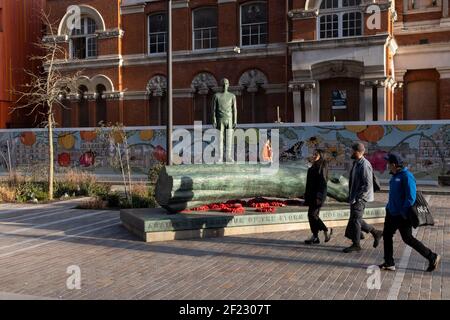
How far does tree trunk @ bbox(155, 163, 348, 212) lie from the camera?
1001cm

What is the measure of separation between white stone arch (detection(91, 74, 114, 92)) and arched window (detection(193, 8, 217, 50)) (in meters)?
5.62

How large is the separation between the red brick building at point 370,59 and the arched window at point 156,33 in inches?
328

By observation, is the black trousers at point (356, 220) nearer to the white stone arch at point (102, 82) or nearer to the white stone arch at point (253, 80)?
the white stone arch at point (253, 80)

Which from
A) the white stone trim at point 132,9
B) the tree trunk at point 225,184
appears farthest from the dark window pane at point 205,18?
the tree trunk at point 225,184

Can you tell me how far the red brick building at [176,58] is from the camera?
Answer: 2784cm

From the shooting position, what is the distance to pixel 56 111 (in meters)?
32.7

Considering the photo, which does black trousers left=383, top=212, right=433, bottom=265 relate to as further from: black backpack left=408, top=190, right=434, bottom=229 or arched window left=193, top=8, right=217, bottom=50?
arched window left=193, top=8, right=217, bottom=50

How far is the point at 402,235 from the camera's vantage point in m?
7.00

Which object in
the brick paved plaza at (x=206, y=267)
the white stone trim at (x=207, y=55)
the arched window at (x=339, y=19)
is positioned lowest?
the brick paved plaza at (x=206, y=267)

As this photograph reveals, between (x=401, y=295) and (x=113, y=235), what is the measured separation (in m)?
5.80

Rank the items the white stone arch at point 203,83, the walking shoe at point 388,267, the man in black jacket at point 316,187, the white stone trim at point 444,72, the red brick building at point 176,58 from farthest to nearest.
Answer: the white stone arch at point 203,83 → the red brick building at point 176,58 → the white stone trim at point 444,72 → the man in black jacket at point 316,187 → the walking shoe at point 388,267

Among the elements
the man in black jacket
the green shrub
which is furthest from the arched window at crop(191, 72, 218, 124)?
the man in black jacket

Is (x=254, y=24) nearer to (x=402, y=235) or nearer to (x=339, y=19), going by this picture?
(x=339, y=19)
